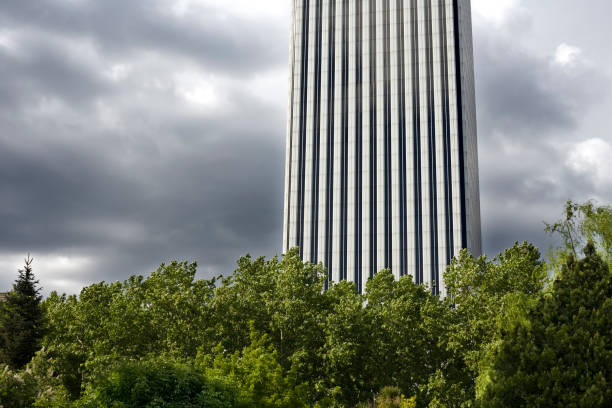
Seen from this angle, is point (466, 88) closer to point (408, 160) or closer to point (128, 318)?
point (408, 160)

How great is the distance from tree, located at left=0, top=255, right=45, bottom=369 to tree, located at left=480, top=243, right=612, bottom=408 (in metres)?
33.9

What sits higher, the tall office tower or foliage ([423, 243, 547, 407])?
the tall office tower

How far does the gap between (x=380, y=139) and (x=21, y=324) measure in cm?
6531

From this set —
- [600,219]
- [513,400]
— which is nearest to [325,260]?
[600,219]

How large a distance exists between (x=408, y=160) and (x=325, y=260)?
20.5m

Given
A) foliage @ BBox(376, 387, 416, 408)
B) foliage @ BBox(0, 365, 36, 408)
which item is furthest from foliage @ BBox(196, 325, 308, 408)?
foliage @ BBox(0, 365, 36, 408)

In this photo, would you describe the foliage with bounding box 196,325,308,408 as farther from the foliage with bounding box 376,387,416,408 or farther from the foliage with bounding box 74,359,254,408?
the foliage with bounding box 376,387,416,408

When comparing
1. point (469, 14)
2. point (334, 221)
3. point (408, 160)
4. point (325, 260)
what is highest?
point (469, 14)

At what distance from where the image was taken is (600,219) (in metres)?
30.3

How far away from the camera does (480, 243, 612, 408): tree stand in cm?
2220

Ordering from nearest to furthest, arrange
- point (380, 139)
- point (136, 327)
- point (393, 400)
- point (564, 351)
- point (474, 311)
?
point (564, 351), point (393, 400), point (474, 311), point (136, 327), point (380, 139)

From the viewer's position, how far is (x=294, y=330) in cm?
3919

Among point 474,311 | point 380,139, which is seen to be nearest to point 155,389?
point 474,311

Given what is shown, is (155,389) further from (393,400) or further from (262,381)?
(393,400)
